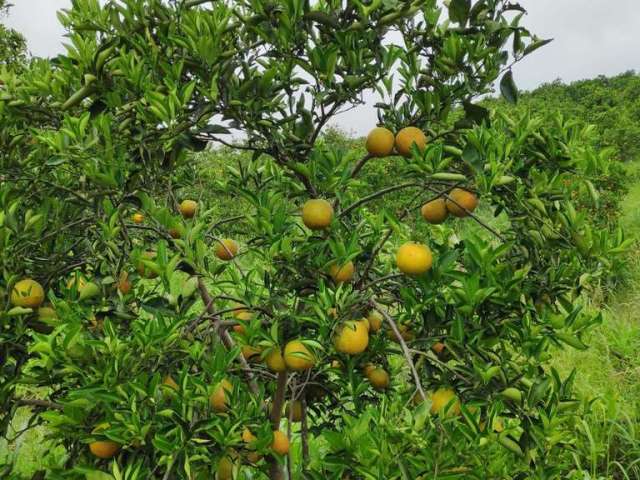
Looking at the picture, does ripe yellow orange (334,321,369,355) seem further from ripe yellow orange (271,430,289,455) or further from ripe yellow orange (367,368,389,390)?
ripe yellow orange (271,430,289,455)

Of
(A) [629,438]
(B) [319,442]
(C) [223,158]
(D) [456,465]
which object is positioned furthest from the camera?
(C) [223,158]

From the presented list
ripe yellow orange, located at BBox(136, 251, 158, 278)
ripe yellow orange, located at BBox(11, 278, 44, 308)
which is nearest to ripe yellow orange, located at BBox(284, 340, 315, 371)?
ripe yellow orange, located at BBox(136, 251, 158, 278)

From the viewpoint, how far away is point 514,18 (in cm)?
167

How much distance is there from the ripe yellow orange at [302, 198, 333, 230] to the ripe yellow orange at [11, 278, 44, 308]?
2.73ft

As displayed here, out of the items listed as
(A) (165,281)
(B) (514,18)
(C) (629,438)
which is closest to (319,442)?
(C) (629,438)

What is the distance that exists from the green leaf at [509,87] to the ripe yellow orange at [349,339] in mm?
808

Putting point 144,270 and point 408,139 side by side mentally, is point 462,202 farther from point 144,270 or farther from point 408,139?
point 144,270

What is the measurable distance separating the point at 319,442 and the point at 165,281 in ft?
8.92

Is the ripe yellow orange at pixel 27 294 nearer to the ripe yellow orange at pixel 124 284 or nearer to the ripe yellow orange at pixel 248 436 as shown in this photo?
the ripe yellow orange at pixel 124 284

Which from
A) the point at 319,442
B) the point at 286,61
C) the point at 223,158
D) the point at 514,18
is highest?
the point at 514,18

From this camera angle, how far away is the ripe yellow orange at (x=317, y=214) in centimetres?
157

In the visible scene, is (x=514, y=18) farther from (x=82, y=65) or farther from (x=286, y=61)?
(x=82, y=65)

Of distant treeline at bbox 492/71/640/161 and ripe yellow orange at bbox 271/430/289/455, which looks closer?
ripe yellow orange at bbox 271/430/289/455

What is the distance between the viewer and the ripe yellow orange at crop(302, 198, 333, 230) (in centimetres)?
157
